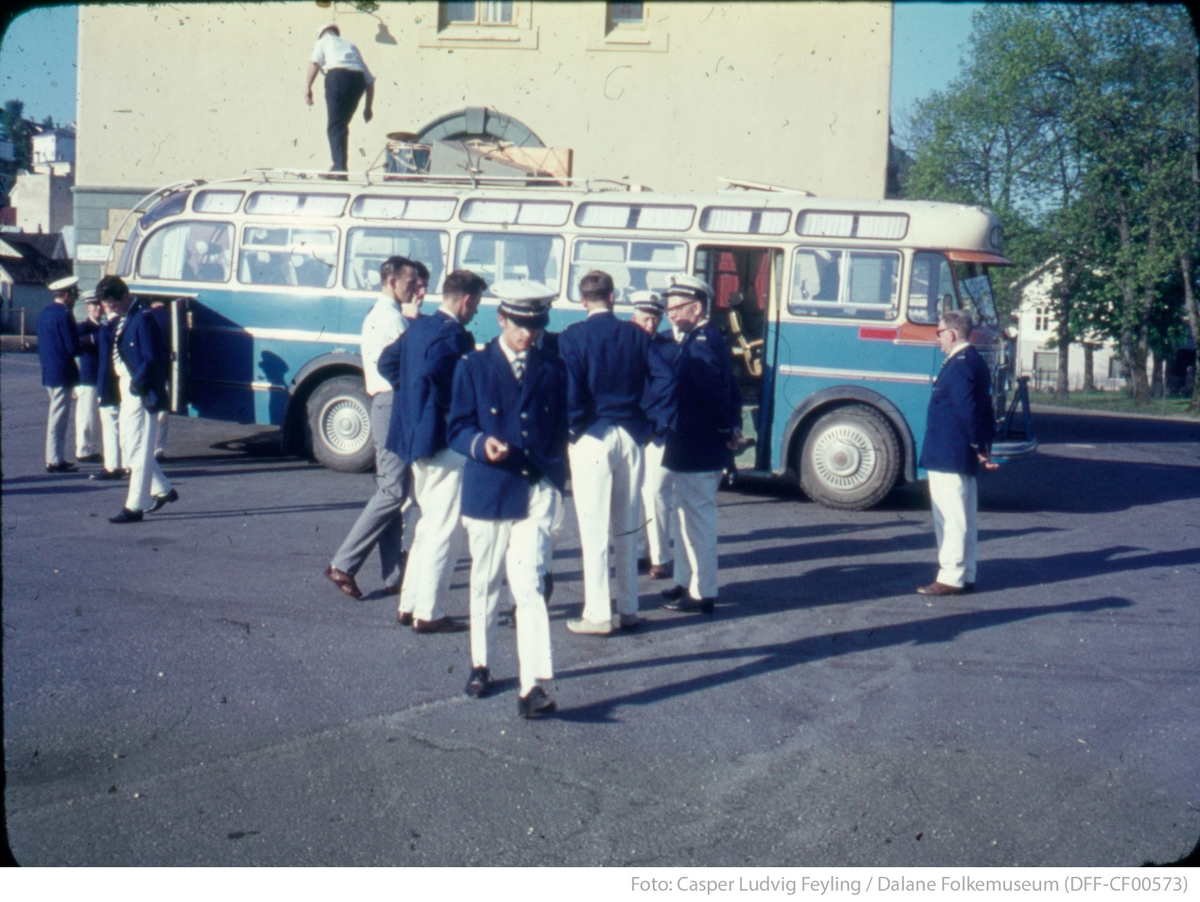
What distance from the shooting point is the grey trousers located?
7211 millimetres

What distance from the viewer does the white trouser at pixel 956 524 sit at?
8109 millimetres

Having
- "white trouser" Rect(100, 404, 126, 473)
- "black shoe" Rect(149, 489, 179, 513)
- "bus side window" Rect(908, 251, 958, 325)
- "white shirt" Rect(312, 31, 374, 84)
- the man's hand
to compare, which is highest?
"white shirt" Rect(312, 31, 374, 84)

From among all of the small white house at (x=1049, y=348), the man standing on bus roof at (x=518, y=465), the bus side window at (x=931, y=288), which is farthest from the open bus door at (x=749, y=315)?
the small white house at (x=1049, y=348)

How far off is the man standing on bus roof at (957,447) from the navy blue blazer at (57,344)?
9219 millimetres

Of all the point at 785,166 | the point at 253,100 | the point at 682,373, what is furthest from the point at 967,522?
the point at 253,100

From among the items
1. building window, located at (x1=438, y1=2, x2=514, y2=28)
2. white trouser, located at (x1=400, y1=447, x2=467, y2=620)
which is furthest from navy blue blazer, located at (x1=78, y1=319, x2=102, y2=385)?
building window, located at (x1=438, y1=2, x2=514, y2=28)

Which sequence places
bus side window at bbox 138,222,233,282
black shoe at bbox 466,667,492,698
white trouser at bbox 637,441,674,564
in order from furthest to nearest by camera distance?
bus side window at bbox 138,222,233,282
white trouser at bbox 637,441,674,564
black shoe at bbox 466,667,492,698

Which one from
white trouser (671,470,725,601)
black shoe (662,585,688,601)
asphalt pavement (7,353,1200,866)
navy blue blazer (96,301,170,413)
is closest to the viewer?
asphalt pavement (7,353,1200,866)

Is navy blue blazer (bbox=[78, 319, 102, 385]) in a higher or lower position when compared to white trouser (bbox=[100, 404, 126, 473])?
higher

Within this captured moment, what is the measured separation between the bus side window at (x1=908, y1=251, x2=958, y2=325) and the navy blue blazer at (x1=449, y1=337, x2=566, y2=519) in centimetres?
728

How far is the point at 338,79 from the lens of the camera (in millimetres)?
15836

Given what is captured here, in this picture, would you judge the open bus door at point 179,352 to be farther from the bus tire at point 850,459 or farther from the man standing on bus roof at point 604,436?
the man standing on bus roof at point 604,436

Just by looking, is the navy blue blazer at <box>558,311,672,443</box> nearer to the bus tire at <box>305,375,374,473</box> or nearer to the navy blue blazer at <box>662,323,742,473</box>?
the navy blue blazer at <box>662,323,742,473</box>

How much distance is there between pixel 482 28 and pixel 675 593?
1592cm
